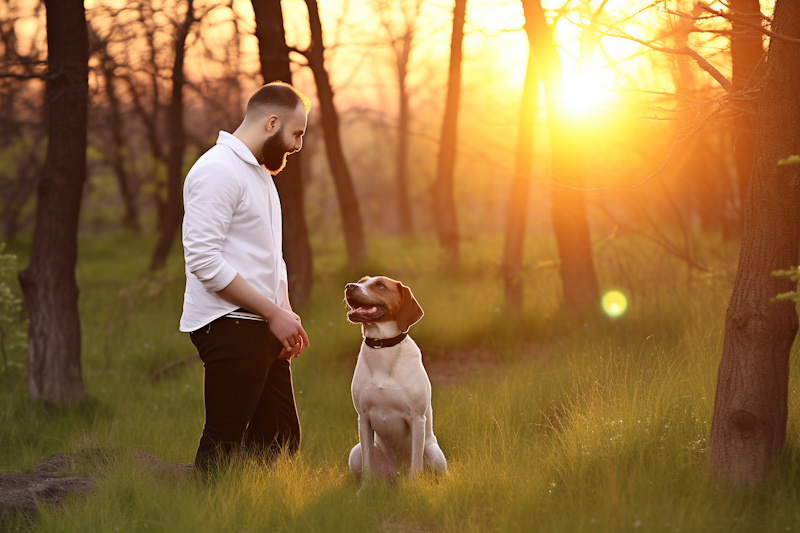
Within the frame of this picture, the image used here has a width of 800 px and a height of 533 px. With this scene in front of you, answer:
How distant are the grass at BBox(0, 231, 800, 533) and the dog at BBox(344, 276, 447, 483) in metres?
0.24

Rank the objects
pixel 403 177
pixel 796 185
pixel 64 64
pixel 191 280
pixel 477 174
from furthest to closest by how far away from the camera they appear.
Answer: pixel 477 174 < pixel 403 177 < pixel 64 64 < pixel 191 280 < pixel 796 185

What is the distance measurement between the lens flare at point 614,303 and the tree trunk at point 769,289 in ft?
13.5

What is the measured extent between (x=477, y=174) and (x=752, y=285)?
111ft

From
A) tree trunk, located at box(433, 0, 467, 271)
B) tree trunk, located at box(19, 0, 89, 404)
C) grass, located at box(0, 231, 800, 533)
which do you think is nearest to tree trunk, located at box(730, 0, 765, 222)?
grass, located at box(0, 231, 800, 533)

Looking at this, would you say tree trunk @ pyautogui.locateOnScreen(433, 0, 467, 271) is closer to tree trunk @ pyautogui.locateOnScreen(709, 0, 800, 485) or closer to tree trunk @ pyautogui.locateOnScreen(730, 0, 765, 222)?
tree trunk @ pyautogui.locateOnScreen(730, 0, 765, 222)

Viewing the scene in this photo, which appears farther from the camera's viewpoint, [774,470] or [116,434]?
[116,434]

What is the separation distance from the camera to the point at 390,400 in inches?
172

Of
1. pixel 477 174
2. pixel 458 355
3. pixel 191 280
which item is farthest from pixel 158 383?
pixel 477 174

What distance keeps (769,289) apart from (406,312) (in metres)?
2.01

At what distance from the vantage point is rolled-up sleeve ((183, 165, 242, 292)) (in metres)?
3.73

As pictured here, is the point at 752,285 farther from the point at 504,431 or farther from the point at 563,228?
the point at 563,228

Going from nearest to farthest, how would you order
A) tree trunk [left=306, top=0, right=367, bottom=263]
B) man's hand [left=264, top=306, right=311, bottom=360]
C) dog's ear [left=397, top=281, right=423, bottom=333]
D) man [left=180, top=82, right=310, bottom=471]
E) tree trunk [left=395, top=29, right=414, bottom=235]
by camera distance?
1. man [left=180, top=82, right=310, bottom=471]
2. man's hand [left=264, top=306, right=311, bottom=360]
3. dog's ear [left=397, top=281, right=423, bottom=333]
4. tree trunk [left=306, top=0, right=367, bottom=263]
5. tree trunk [left=395, top=29, right=414, bottom=235]

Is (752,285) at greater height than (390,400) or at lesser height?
greater

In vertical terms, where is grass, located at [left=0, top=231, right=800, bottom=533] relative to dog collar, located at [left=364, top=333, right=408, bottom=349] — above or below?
below
